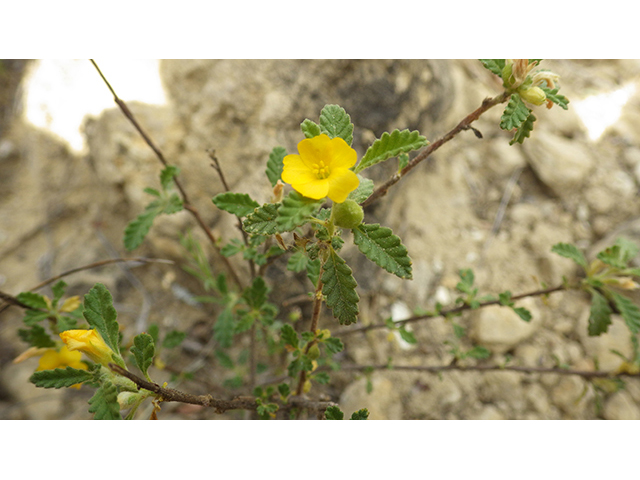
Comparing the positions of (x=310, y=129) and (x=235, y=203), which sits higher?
(x=310, y=129)

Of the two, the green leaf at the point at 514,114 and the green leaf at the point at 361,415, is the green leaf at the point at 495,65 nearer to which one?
the green leaf at the point at 514,114

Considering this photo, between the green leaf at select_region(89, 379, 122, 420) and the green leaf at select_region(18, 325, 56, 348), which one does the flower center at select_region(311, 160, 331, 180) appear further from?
the green leaf at select_region(18, 325, 56, 348)

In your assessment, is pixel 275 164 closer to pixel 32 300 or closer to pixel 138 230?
pixel 138 230

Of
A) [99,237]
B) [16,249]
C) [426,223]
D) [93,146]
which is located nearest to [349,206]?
[426,223]

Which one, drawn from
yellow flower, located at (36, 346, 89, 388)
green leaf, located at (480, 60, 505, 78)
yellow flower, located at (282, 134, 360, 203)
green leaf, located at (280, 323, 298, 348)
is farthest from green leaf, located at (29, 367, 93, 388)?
green leaf, located at (480, 60, 505, 78)

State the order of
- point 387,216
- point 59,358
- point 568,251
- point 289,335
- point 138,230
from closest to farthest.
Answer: point 289,335 → point 59,358 → point 138,230 → point 568,251 → point 387,216

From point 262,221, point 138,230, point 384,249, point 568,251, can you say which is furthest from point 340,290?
point 568,251
